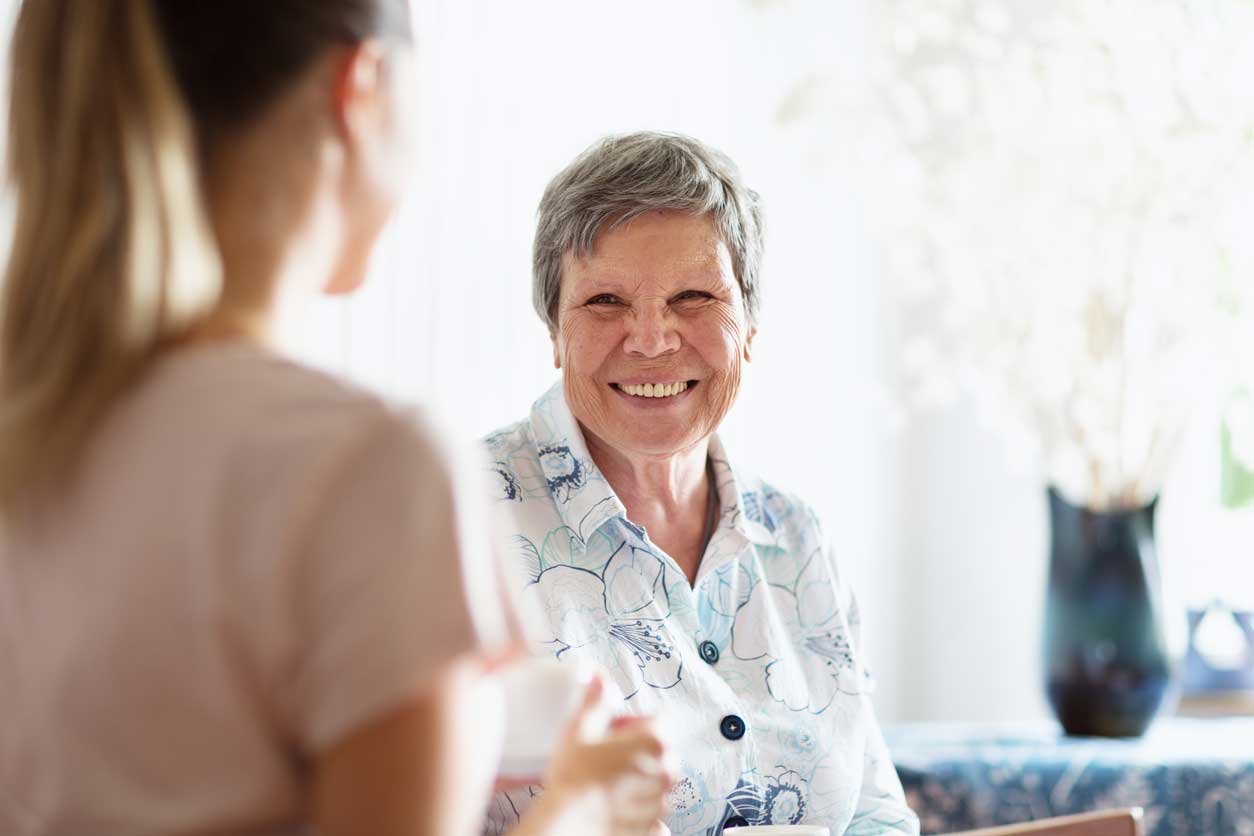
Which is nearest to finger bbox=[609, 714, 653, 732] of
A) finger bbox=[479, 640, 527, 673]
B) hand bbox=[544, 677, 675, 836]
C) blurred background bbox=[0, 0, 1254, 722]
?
hand bbox=[544, 677, 675, 836]

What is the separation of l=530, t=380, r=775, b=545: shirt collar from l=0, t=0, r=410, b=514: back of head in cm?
95

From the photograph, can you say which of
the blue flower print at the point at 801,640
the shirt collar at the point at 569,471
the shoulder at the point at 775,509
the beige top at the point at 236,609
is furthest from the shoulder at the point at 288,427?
the shoulder at the point at 775,509

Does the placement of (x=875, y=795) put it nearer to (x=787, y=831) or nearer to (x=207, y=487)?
(x=787, y=831)

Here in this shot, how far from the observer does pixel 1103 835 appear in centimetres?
133

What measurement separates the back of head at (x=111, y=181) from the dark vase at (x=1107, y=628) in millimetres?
2213

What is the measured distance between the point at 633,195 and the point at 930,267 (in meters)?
2.00

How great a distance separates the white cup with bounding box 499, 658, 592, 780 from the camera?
0.94m

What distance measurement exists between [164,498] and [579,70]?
210 centimetres

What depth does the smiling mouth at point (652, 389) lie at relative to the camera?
175 centimetres

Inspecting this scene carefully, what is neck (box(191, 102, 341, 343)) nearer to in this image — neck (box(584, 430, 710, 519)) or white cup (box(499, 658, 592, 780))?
white cup (box(499, 658, 592, 780))

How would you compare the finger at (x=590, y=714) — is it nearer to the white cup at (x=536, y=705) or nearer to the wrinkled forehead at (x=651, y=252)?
the white cup at (x=536, y=705)

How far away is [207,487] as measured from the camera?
2.26ft

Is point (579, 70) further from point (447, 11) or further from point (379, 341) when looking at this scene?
point (379, 341)

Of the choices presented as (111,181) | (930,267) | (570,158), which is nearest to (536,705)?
(111,181)
